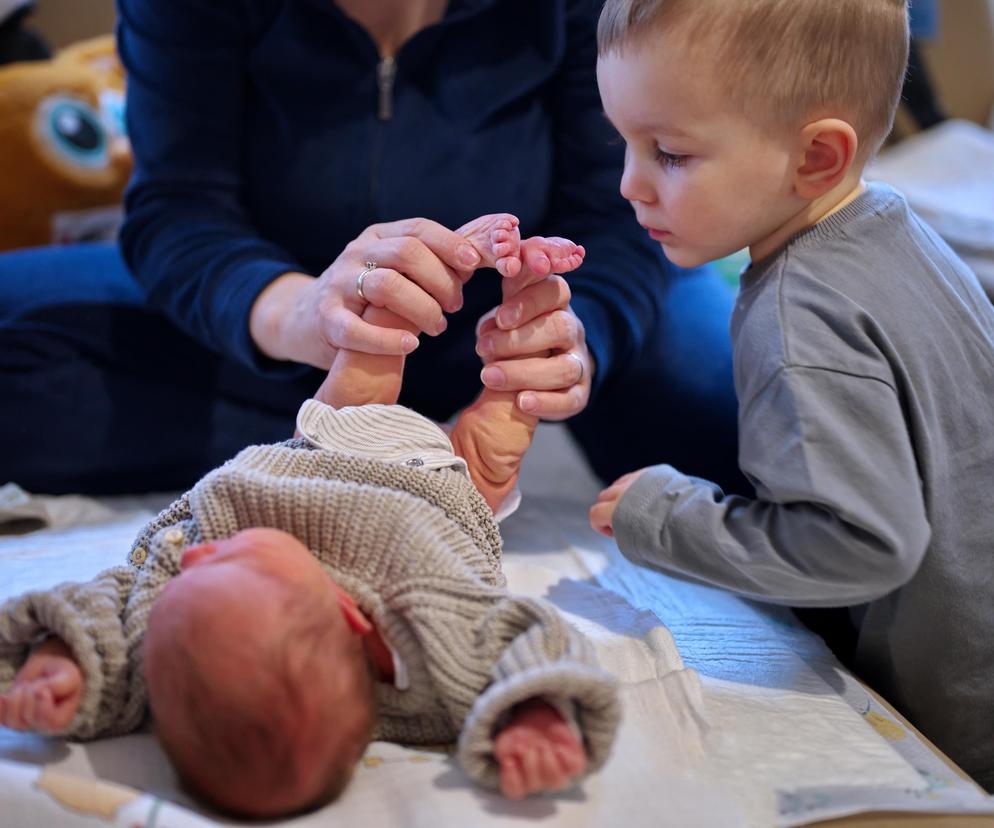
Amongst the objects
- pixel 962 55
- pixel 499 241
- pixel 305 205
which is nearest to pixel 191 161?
pixel 305 205

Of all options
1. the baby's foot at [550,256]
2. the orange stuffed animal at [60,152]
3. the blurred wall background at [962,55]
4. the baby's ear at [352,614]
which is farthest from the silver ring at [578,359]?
the blurred wall background at [962,55]

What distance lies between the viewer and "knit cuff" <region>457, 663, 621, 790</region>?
2.01ft

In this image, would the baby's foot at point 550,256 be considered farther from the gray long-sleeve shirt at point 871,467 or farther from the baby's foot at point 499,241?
the gray long-sleeve shirt at point 871,467

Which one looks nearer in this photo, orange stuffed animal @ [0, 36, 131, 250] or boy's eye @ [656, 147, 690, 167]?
boy's eye @ [656, 147, 690, 167]

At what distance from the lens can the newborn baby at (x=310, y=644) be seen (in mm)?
596

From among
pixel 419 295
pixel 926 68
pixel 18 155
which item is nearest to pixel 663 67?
pixel 419 295

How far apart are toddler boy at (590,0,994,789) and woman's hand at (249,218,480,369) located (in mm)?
172

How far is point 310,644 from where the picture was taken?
61 cm

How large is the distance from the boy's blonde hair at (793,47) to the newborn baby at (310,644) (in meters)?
0.38

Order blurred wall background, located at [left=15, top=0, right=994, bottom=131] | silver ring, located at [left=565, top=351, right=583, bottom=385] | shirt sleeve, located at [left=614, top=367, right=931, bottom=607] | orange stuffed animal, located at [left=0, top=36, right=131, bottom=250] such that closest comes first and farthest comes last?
shirt sleeve, located at [left=614, top=367, right=931, bottom=607], silver ring, located at [left=565, top=351, right=583, bottom=385], orange stuffed animal, located at [left=0, top=36, right=131, bottom=250], blurred wall background, located at [left=15, top=0, right=994, bottom=131]

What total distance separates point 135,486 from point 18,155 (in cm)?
71

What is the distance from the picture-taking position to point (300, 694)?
0.59 metres

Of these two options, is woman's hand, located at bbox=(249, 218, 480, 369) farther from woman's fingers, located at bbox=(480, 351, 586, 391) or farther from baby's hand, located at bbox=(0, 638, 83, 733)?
baby's hand, located at bbox=(0, 638, 83, 733)

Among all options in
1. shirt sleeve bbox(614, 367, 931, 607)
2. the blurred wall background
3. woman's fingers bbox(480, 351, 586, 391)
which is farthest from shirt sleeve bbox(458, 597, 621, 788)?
the blurred wall background
